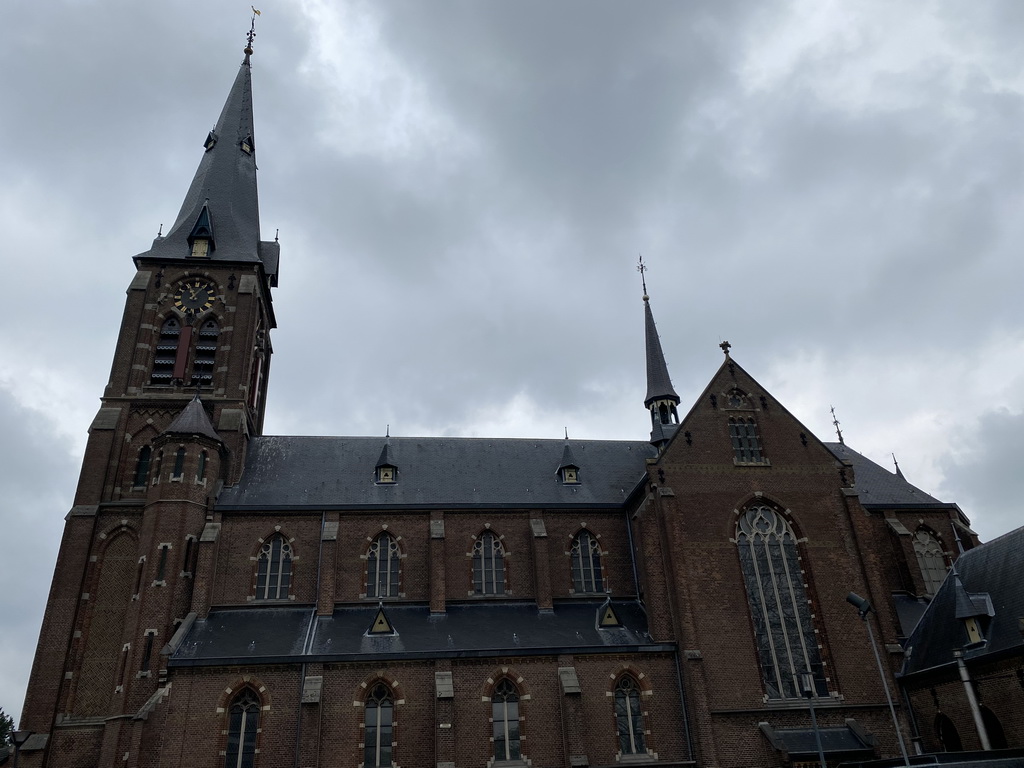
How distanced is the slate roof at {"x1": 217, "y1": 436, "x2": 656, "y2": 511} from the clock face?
7.12 m

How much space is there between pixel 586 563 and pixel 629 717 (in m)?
6.96

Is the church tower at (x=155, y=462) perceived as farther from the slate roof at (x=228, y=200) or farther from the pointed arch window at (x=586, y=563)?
the pointed arch window at (x=586, y=563)

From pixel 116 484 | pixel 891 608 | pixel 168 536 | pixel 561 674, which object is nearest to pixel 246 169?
pixel 116 484

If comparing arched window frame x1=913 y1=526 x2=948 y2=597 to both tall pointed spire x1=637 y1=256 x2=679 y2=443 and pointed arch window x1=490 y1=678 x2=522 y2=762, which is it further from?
pointed arch window x1=490 y1=678 x2=522 y2=762

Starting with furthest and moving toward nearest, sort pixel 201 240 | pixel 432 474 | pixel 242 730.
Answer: pixel 201 240
pixel 432 474
pixel 242 730

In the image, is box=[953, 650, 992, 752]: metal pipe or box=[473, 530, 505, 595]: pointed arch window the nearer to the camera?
box=[953, 650, 992, 752]: metal pipe

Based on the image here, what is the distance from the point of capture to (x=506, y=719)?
2506 cm

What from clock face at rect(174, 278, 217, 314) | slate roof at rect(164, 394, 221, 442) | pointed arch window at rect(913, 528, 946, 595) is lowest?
pointed arch window at rect(913, 528, 946, 595)

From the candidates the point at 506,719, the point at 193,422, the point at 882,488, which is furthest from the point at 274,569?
the point at 882,488

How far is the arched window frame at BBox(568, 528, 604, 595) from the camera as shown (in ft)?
101

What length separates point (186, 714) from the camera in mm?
23578

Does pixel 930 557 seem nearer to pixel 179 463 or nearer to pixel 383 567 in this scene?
pixel 383 567

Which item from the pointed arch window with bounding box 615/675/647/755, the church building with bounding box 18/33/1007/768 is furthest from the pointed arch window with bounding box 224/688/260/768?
the pointed arch window with bounding box 615/675/647/755

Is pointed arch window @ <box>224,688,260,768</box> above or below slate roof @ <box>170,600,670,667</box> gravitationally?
below
